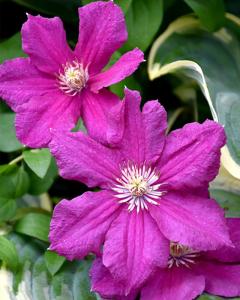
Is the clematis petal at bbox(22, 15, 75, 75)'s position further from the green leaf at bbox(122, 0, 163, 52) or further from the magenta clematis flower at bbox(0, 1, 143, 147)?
the green leaf at bbox(122, 0, 163, 52)

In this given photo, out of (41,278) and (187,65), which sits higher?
(187,65)

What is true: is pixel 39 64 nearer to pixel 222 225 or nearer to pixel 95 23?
pixel 95 23

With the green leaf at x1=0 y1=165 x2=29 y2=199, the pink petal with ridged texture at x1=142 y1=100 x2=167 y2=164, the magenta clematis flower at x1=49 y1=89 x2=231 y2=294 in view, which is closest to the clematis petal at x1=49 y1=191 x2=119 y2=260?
the magenta clematis flower at x1=49 y1=89 x2=231 y2=294

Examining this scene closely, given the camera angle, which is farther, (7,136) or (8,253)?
(7,136)

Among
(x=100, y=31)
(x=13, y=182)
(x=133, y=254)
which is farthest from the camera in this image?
(x=13, y=182)

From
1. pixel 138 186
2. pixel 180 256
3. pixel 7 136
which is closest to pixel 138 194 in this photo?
pixel 138 186

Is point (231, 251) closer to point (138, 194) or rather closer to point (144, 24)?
point (138, 194)
